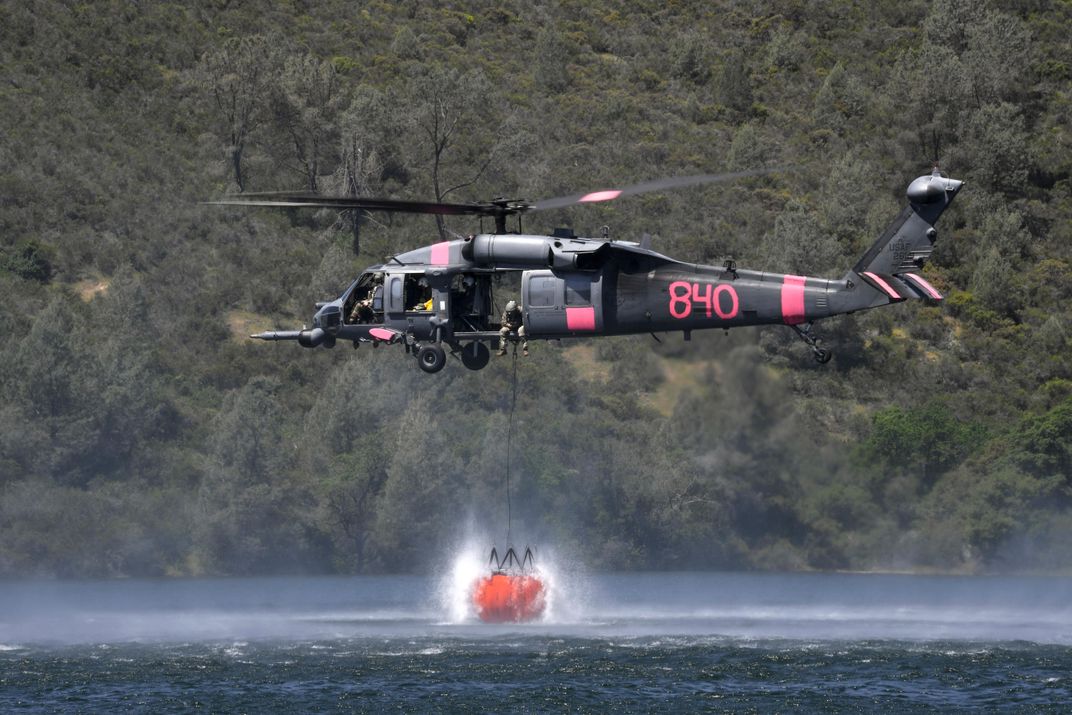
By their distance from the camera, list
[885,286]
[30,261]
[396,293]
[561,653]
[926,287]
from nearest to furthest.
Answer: [926,287], [885,286], [396,293], [561,653], [30,261]

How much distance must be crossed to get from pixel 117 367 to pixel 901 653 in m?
66.2

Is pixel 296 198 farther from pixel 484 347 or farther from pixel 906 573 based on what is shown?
pixel 906 573

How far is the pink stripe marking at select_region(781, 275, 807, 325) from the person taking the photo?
4041cm

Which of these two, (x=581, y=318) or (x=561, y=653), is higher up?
(x=581, y=318)

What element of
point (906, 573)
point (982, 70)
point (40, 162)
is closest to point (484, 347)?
point (906, 573)

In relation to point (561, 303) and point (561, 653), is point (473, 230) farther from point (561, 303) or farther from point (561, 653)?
point (561, 303)

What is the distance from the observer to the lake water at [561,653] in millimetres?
47750

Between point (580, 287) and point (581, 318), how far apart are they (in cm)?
80

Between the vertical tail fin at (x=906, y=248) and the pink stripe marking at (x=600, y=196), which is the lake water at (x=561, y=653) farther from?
the pink stripe marking at (x=600, y=196)

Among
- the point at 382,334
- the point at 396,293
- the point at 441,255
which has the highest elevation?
the point at 441,255

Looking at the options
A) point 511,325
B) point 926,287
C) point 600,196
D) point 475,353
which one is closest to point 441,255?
point 511,325

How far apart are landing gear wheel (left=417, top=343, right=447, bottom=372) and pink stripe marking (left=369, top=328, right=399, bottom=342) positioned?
0.99 meters

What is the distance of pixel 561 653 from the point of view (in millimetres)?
57250

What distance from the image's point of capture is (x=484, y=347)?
43.6 meters
